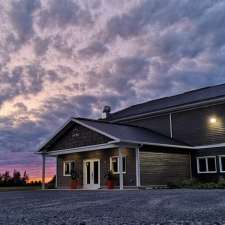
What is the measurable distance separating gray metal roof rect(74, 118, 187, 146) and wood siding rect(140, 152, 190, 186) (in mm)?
828

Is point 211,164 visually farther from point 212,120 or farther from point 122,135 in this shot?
point 122,135

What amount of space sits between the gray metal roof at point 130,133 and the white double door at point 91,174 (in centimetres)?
257

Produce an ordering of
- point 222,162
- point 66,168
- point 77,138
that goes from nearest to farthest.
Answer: point 222,162 < point 77,138 < point 66,168

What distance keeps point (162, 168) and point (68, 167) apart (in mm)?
7683

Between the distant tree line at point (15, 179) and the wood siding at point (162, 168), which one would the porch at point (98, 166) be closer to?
the wood siding at point (162, 168)

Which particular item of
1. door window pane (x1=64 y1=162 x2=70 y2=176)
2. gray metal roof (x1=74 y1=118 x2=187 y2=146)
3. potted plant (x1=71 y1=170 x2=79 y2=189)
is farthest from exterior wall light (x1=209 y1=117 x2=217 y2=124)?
door window pane (x1=64 y1=162 x2=70 y2=176)

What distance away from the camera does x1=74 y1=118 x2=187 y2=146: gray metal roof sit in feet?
66.9

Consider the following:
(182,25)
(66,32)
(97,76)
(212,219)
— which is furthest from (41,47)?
(212,219)

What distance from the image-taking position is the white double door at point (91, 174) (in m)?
23.4

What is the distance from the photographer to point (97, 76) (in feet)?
83.1

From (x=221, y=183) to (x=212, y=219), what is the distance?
13.9 meters

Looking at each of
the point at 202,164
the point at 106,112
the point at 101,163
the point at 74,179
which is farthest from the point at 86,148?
the point at 106,112

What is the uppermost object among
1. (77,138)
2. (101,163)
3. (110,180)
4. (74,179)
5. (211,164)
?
(77,138)

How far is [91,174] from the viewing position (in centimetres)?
2378
